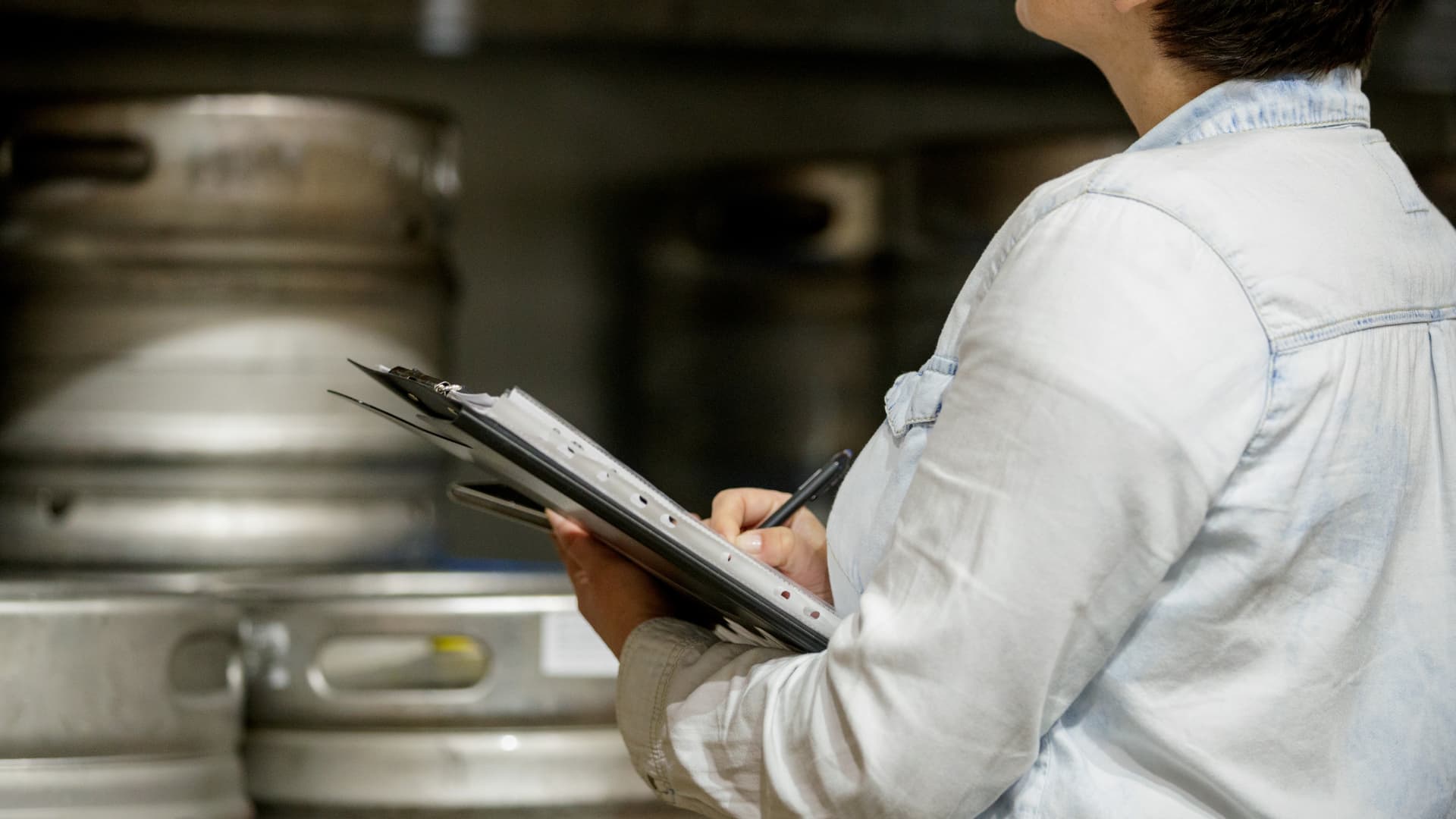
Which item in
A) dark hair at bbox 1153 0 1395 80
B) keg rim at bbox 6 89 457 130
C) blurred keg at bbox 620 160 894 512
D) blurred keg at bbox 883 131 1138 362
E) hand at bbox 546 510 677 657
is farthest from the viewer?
blurred keg at bbox 620 160 894 512

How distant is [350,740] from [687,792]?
0.76 metres

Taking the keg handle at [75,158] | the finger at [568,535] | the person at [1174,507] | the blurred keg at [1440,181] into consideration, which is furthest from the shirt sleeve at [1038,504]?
the blurred keg at [1440,181]

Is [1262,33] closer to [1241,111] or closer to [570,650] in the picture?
[1241,111]

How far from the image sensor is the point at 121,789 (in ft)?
4.04

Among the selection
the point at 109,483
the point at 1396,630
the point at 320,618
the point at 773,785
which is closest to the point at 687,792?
the point at 773,785

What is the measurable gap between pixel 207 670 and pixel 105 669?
10 centimetres

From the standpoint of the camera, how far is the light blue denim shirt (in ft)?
1.69

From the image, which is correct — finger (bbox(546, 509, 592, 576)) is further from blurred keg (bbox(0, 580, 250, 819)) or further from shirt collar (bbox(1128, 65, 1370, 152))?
blurred keg (bbox(0, 580, 250, 819))

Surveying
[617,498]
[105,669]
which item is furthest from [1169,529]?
[105,669]

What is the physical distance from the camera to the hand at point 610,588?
29.1 inches

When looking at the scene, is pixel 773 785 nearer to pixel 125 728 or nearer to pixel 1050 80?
pixel 125 728

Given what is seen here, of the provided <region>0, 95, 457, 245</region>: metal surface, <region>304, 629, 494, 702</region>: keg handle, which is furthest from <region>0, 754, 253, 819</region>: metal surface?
<region>0, 95, 457, 245</region>: metal surface

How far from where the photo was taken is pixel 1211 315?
0.53 m

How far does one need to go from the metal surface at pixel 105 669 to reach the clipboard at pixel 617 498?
0.69 meters
